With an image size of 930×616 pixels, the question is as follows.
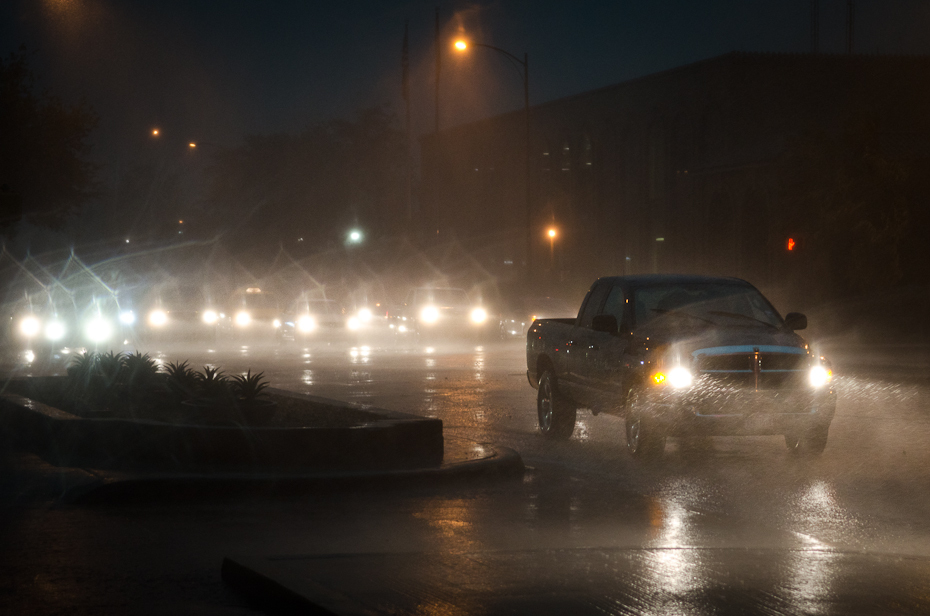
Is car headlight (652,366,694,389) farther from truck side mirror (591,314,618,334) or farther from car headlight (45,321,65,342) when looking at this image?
car headlight (45,321,65,342)

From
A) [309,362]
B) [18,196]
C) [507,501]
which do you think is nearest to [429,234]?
[309,362]

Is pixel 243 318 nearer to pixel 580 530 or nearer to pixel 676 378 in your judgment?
pixel 676 378

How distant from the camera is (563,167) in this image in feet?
246

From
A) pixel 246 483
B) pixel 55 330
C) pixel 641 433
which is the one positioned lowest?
pixel 246 483

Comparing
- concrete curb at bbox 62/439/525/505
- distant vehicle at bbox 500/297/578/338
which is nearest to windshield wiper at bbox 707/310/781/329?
concrete curb at bbox 62/439/525/505

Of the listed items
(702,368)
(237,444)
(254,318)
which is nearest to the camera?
(237,444)

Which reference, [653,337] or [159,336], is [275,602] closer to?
[653,337]

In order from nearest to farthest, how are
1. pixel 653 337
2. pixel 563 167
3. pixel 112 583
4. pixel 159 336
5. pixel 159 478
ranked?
pixel 112 583
pixel 159 478
pixel 653 337
pixel 159 336
pixel 563 167

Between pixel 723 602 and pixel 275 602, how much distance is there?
2.26 metres

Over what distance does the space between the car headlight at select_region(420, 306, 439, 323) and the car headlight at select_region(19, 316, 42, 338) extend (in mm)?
12110

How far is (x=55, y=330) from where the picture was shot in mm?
35781

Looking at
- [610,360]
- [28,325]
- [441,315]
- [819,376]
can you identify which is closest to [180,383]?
[610,360]

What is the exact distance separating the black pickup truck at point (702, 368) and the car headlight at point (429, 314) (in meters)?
24.3

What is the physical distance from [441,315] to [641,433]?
26021mm
